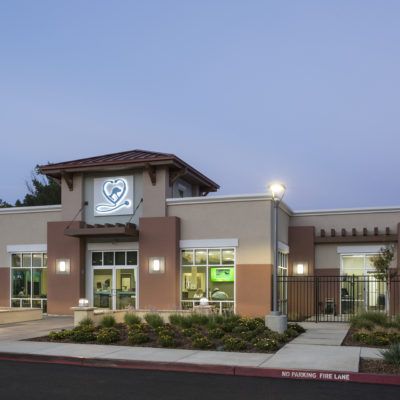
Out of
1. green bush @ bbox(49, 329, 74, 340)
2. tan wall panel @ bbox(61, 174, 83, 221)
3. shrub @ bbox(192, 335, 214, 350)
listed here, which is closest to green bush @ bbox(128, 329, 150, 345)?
shrub @ bbox(192, 335, 214, 350)

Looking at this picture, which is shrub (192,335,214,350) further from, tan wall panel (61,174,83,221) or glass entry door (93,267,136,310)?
A: tan wall panel (61,174,83,221)

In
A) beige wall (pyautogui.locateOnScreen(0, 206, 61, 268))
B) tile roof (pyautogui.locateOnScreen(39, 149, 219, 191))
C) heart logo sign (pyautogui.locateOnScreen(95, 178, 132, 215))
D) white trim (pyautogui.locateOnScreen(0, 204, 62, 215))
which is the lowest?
beige wall (pyautogui.locateOnScreen(0, 206, 61, 268))

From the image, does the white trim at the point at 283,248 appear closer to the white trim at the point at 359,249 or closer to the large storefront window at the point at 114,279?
the white trim at the point at 359,249

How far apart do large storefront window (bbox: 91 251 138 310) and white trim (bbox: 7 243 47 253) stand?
276 cm

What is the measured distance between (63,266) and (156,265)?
4.69 metres

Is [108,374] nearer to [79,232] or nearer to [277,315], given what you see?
[277,315]

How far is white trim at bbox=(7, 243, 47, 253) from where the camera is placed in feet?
89.5

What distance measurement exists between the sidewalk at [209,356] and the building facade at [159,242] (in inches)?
344

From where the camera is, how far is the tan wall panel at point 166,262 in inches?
954

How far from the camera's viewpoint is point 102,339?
1511 cm

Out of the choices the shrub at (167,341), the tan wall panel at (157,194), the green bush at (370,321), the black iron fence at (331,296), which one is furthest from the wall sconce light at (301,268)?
the shrub at (167,341)

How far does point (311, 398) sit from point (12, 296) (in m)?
21.9

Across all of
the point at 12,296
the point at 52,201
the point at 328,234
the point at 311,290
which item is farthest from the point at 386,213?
the point at 52,201

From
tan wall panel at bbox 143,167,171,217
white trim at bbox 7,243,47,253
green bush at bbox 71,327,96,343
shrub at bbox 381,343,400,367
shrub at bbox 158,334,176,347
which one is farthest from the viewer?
white trim at bbox 7,243,47,253
